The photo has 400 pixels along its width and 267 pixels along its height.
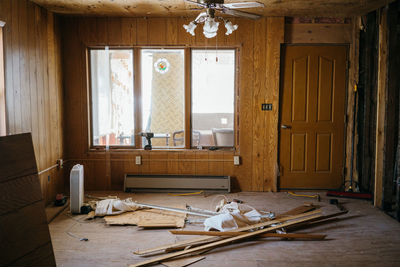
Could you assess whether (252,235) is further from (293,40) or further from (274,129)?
(293,40)

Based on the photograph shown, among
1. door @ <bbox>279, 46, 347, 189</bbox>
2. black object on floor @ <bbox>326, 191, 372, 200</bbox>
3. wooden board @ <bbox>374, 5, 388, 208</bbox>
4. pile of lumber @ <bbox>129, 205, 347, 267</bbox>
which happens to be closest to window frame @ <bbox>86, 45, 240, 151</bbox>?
door @ <bbox>279, 46, 347, 189</bbox>

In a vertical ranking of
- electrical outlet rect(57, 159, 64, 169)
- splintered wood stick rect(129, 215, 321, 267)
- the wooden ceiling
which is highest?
the wooden ceiling

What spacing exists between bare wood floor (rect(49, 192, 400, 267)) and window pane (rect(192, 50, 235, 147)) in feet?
5.73

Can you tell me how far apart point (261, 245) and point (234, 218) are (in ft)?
1.49

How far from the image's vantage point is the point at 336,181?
4.80 meters

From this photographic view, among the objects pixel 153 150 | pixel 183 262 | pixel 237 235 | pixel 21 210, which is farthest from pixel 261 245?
pixel 153 150

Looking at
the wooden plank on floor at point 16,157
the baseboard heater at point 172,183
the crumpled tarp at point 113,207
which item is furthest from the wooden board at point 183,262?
the baseboard heater at point 172,183

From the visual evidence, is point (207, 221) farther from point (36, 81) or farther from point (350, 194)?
point (36, 81)

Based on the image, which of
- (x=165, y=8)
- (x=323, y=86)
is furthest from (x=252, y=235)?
(x=165, y=8)

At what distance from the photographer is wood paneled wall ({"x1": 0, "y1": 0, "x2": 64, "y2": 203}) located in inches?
133

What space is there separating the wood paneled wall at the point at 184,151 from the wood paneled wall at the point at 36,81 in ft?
0.80

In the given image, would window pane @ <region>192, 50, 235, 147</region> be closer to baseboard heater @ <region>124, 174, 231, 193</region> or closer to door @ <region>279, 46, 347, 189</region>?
baseboard heater @ <region>124, 174, 231, 193</region>

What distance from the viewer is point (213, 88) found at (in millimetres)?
4898

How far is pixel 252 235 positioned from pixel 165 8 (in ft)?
9.99
